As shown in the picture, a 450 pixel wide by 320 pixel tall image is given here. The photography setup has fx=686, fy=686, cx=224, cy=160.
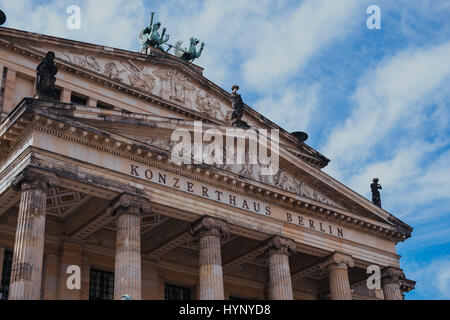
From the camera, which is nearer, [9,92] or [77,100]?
[9,92]

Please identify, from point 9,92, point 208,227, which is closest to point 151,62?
point 9,92

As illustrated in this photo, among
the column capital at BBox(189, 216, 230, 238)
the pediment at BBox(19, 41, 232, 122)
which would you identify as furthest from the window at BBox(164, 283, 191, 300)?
the pediment at BBox(19, 41, 232, 122)

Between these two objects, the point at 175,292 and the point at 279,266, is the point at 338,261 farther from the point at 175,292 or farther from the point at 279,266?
the point at 175,292

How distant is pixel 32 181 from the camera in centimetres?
2258

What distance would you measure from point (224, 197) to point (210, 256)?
2.76 meters

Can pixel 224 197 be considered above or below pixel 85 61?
below

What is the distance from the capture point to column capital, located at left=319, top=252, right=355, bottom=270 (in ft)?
101

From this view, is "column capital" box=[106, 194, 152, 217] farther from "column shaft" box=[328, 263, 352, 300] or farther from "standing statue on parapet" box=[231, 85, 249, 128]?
"column shaft" box=[328, 263, 352, 300]

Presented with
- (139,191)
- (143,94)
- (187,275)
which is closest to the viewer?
(139,191)

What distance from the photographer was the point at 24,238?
70.9ft

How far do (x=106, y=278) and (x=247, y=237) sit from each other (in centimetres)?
621

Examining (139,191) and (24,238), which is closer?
(24,238)
